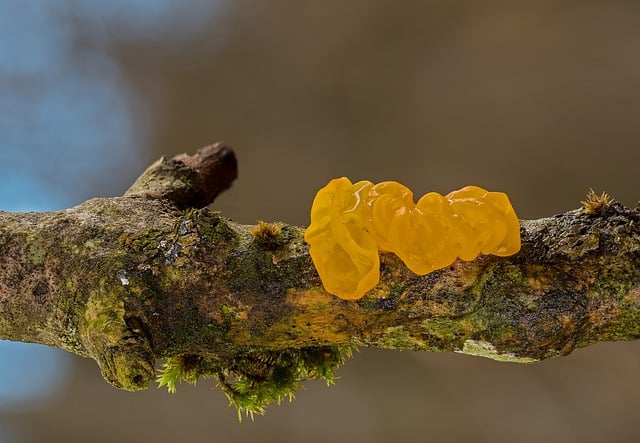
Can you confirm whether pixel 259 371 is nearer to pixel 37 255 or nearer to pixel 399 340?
pixel 399 340

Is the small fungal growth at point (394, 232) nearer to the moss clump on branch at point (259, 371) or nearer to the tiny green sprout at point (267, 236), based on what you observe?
the tiny green sprout at point (267, 236)

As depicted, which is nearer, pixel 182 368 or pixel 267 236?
pixel 267 236

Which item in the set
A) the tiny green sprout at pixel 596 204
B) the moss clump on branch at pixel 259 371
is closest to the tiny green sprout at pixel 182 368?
the moss clump on branch at pixel 259 371

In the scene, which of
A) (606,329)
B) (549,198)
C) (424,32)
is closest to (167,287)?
(606,329)

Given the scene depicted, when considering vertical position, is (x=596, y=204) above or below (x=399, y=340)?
above

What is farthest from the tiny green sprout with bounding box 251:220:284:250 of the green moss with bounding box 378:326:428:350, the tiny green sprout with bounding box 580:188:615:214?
the tiny green sprout with bounding box 580:188:615:214

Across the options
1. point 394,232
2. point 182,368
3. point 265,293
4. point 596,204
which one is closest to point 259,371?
point 182,368

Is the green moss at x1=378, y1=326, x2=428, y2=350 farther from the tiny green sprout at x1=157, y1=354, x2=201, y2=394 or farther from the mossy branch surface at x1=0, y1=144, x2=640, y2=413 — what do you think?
the tiny green sprout at x1=157, y1=354, x2=201, y2=394
